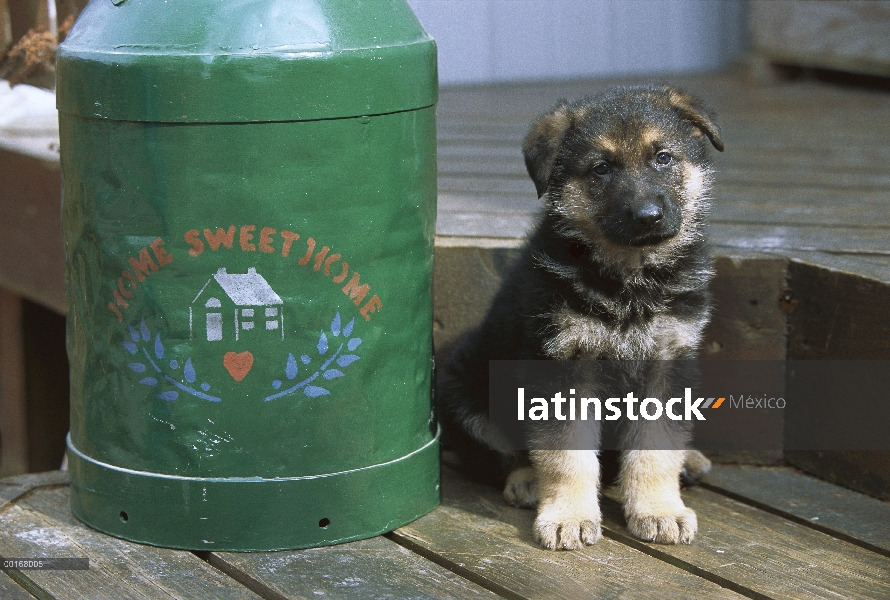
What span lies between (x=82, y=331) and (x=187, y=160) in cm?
67

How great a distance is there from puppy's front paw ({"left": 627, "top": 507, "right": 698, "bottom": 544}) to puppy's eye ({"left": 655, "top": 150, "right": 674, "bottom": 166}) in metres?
1.05

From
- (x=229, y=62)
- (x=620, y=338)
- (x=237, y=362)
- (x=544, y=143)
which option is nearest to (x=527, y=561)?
(x=620, y=338)

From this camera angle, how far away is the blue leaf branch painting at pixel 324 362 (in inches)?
120

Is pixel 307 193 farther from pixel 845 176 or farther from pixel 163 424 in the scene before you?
pixel 845 176

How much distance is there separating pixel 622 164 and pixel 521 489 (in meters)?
1.07

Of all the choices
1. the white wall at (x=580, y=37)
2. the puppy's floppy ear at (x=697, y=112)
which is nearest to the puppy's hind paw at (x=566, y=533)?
the puppy's floppy ear at (x=697, y=112)

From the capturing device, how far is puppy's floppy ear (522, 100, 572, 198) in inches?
131

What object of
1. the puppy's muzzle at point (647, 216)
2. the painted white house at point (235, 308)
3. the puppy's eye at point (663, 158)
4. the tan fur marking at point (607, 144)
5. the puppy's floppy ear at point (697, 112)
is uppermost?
the puppy's floppy ear at point (697, 112)

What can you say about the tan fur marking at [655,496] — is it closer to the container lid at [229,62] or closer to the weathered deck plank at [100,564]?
the weathered deck plank at [100,564]

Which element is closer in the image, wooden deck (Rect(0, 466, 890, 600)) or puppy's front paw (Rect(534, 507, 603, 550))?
wooden deck (Rect(0, 466, 890, 600))

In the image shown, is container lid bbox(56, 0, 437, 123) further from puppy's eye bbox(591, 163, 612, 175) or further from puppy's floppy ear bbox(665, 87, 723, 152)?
puppy's floppy ear bbox(665, 87, 723, 152)

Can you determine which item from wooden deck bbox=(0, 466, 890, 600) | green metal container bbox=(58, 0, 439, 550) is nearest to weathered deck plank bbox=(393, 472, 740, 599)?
wooden deck bbox=(0, 466, 890, 600)

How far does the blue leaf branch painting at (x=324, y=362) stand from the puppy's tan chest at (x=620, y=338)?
58 centimetres

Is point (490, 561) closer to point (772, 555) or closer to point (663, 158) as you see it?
point (772, 555)
